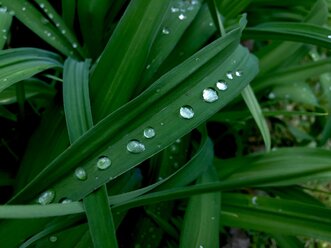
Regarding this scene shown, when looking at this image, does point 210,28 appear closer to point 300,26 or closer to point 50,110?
point 300,26

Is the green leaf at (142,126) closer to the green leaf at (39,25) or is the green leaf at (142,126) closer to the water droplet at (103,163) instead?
the water droplet at (103,163)

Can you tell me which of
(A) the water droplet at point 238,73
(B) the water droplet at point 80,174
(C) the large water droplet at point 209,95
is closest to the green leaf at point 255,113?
(A) the water droplet at point 238,73

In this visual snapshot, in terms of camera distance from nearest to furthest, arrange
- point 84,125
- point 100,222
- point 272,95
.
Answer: point 100,222, point 84,125, point 272,95

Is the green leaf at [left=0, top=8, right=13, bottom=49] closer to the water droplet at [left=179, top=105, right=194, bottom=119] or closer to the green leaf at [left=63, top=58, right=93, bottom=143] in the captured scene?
the green leaf at [left=63, top=58, right=93, bottom=143]

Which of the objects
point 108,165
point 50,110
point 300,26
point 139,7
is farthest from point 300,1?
point 108,165

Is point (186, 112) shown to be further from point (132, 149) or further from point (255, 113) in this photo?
point (255, 113)

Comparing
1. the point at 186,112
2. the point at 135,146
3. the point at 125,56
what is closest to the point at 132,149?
the point at 135,146

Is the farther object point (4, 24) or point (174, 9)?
point (174, 9)
